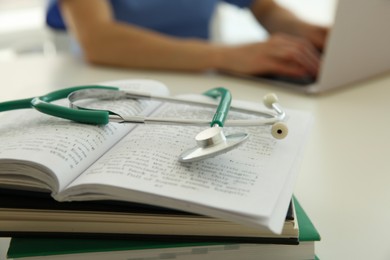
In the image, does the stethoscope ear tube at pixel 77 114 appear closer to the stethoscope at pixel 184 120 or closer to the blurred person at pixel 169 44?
the stethoscope at pixel 184 120

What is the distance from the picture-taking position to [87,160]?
0.39m

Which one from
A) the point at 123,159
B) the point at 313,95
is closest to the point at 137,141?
the point at 123,159

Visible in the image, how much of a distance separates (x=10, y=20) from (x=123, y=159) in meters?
1.58

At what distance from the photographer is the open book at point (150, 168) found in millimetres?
333

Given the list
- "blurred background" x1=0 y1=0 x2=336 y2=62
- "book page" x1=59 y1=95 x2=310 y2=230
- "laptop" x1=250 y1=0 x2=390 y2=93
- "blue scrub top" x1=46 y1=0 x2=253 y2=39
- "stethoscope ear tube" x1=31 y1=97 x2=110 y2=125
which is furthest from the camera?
"blurred background" x1=0 y1=0 x2=336 y2=62

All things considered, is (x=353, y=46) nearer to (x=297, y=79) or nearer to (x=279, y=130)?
(x=297, y=79)

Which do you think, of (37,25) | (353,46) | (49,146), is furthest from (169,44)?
(37,25)

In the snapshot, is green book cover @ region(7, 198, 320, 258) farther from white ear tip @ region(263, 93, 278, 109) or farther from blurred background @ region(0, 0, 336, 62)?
blurred background @ region(0, 0, 336, 62)

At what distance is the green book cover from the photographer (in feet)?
1.19

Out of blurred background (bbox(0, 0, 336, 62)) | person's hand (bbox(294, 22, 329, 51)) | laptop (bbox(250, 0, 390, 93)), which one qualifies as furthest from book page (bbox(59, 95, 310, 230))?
blurred background (bbox(0, 0, 336, 62))

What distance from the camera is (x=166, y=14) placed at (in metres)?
1.23

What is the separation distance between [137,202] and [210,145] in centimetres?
8

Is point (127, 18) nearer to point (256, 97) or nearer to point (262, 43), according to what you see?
point (262, 43)

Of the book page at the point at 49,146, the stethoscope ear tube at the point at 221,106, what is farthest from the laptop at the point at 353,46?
the book page at the point at 49,146
